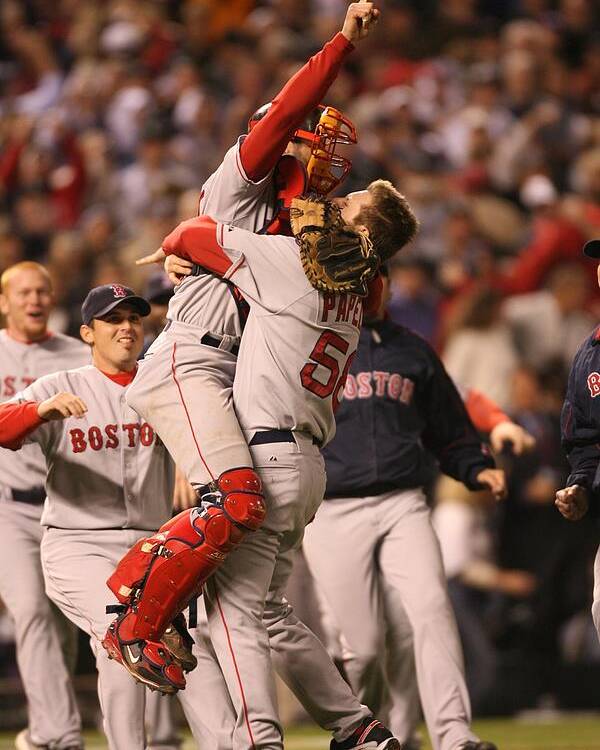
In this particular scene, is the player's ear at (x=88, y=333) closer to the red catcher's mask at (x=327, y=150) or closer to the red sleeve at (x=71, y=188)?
the red catcher's mask at (x=327, y=150)

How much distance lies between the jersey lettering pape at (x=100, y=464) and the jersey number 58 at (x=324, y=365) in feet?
4.28

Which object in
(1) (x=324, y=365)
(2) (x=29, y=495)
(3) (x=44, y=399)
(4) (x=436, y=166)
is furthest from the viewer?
(4) (x=436, y=166)

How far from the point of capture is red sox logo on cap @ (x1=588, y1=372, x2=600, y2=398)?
6301mm

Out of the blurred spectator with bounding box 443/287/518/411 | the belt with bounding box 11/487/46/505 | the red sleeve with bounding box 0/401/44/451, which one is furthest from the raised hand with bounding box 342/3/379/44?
the blurred spectator with bounding box 443/287/518/411

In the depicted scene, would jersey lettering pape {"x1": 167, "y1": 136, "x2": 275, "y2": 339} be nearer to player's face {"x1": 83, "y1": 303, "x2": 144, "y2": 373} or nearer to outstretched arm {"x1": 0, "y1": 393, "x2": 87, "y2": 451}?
outstretched arm {"x1": 0, "y1": 393, "x2": 87, "y2": 451}

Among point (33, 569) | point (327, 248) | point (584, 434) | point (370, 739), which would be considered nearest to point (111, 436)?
point (33, 569)

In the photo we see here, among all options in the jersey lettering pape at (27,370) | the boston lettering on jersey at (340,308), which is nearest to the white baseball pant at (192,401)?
the boston lettering on jersey at (340,308)

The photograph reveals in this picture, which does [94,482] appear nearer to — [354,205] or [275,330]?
[275,330]

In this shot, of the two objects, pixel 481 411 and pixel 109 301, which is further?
pixel 481 411

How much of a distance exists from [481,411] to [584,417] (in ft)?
5.40

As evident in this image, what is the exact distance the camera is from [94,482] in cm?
690

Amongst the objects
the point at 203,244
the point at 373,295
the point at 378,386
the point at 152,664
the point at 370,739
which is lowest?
the point at 370,739

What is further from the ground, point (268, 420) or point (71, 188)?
point (71, 188)

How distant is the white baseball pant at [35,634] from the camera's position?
23.5 feet
